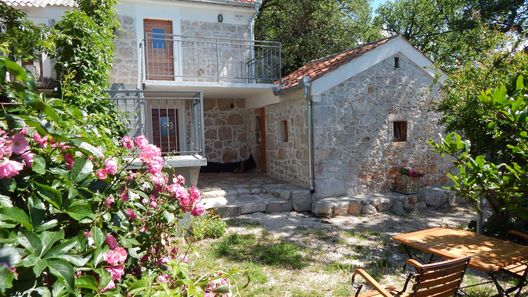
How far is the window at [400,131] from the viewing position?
30.4 feet

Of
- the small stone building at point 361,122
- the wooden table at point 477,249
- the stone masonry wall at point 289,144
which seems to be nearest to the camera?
the wooden table at point 477,249

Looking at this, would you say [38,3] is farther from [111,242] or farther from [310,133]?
[111,242]

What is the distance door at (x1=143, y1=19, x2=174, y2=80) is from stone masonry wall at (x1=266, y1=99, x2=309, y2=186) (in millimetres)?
2986

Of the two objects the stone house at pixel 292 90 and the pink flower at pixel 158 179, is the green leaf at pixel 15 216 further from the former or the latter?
the stone house at pixel 292 90

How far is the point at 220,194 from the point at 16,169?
693cm

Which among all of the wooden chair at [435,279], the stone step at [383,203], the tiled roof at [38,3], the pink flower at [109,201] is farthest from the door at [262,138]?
the pink flower at [109,201]

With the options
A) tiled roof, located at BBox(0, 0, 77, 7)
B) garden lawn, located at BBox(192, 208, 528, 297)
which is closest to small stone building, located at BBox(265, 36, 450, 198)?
garden lawn, located at BBox(192, 208, 528, 297)

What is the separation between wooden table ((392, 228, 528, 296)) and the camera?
11.6 ft

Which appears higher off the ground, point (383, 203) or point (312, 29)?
point (312, 29)

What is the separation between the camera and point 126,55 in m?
9.61

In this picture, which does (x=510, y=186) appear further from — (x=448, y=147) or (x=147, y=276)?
(x=147, y=276)

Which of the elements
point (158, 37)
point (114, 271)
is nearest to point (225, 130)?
point (158, 37)

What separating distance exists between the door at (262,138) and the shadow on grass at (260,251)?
17.2 ft

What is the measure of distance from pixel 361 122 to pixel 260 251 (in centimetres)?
450
